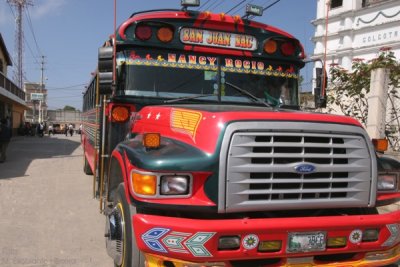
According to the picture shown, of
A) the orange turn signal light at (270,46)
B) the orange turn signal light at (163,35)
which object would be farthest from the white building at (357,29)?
the orange turn signal light at (163,35)

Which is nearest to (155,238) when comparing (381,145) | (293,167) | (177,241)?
(177,241)

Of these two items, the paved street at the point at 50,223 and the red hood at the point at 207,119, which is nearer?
the red hood at the point at 207,119

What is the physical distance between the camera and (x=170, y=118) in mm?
3848

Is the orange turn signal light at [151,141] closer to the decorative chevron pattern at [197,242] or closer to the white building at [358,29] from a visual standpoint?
the decorative chevron pattern at [197,242]

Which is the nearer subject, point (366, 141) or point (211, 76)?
point (366, 141)

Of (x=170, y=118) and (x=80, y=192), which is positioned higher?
(x=170, y=118)

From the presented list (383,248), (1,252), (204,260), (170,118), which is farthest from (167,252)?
(1,252)

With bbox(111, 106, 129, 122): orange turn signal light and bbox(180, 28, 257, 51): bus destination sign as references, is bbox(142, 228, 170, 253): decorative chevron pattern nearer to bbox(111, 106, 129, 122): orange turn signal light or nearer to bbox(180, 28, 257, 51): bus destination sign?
bbox(111, 106, 129, 122): orange turn signal light

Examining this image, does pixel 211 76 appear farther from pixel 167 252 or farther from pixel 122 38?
pixel 167 252

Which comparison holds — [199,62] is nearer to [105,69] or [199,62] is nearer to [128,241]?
[105,69]

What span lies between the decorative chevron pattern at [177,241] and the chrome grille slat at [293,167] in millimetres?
297

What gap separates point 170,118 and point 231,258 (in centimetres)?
143

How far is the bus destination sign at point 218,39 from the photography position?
4.85 m

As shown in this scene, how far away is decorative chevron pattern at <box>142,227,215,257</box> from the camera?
2.84 metres
